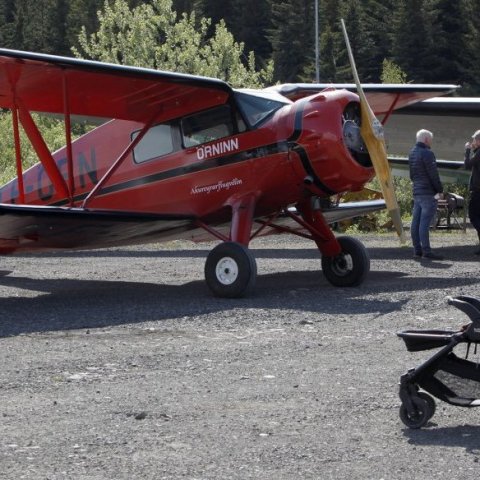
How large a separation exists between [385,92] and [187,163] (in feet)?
11.0

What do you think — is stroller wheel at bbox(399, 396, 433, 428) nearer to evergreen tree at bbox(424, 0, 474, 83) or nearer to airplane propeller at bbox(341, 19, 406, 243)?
airplane propeller at bbox(341, 19, 406, 243)

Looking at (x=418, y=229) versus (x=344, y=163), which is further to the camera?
(x=418, y=229)

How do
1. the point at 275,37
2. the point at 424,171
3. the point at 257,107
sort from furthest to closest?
the point at 275,37
the point at 424,171
the point at 257,107

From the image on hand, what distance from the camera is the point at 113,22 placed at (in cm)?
6794

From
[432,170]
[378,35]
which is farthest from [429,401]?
[378,35]

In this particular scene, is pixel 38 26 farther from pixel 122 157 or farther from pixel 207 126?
pixel 207 126

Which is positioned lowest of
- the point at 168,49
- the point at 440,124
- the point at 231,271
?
the point at 231,271

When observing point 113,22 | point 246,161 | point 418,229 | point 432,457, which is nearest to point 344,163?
point 246,161

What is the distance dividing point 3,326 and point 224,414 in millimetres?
4436

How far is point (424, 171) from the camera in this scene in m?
17.2

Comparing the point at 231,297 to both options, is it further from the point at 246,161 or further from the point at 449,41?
the point at 449,41

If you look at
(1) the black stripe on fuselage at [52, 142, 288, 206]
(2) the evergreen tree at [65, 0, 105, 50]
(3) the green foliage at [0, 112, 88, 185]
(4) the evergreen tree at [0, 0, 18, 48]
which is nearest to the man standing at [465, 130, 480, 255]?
(1) the black stripe on fuselage at [52, 142, 288, 206]

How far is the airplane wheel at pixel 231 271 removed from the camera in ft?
41.2

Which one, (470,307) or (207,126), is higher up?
(207,126)
